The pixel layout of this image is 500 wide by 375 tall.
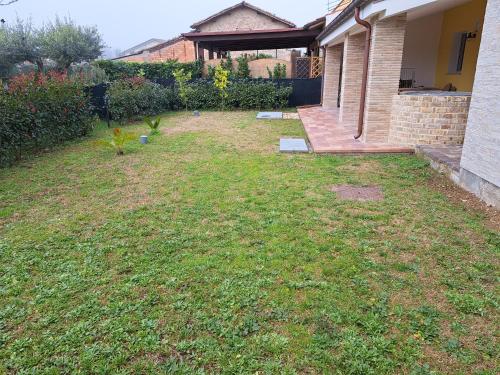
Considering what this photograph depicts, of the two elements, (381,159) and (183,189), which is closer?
(183,189)

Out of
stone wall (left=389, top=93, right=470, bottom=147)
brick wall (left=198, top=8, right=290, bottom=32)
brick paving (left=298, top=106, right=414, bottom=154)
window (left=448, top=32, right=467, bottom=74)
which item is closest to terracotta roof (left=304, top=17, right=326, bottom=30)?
brick paving (left=298, top=106, right=414, bottom=154)

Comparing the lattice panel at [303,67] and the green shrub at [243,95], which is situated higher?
the lattice panel at [303,67]

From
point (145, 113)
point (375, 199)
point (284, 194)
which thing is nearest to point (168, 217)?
point (284, 194)

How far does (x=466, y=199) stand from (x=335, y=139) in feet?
13.7

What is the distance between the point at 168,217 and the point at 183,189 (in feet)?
3.79

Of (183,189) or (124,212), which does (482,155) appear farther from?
(124,212)

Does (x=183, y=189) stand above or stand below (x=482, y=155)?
below

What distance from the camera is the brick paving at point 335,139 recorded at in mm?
7551

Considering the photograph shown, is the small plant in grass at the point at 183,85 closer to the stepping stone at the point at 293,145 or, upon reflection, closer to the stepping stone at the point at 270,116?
the stepping stone at the point at 270,116

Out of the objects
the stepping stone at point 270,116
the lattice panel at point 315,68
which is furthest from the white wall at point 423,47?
the lattice panel at point 315,68

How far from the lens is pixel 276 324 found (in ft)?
8.74

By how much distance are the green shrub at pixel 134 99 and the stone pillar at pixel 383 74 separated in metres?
8.46

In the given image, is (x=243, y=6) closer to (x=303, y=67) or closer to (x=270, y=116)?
(x=303, y=67)

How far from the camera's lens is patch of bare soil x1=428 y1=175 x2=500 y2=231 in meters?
4.26
